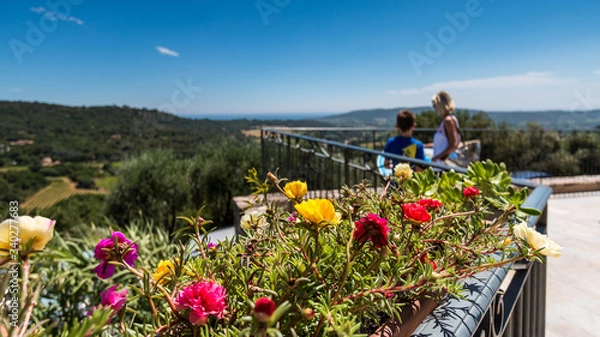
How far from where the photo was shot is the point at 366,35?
869 inches

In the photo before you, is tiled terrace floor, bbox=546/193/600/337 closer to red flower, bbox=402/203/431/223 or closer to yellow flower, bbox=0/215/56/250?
red flower, bbox=402/203/431/223

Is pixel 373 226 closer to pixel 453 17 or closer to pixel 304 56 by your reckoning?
pixel 453 17

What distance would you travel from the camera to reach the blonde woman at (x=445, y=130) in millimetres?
3447

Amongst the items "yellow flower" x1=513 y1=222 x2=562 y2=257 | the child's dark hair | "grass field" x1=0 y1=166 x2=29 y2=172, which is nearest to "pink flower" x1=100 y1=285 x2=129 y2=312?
"yellow flower" x1=513 y1=222 x2=562 y2=257

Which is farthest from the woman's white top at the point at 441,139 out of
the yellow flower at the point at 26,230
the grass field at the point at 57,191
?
the grass field at the point at 57,191

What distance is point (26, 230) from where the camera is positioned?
42 cm

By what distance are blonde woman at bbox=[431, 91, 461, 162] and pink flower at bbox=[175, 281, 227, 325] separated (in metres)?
3.40

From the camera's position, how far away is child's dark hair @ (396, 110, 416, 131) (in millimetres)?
3322

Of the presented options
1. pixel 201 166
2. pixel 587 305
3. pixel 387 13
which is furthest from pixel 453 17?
pixel 387 13

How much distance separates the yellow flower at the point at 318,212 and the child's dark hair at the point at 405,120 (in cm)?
304

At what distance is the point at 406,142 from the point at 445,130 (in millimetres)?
538

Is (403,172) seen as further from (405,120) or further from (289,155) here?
(289,155)

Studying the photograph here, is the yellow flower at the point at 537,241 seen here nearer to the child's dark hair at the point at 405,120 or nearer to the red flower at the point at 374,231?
the red flower at the point at 374,231

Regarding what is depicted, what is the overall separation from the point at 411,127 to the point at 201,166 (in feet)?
22.7
